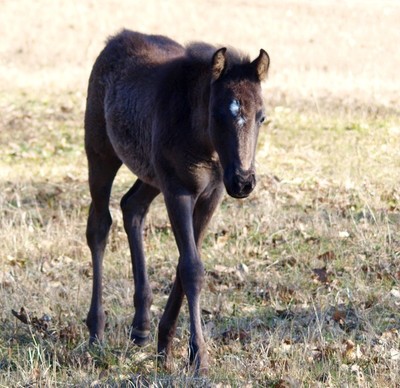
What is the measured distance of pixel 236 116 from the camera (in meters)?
5.50

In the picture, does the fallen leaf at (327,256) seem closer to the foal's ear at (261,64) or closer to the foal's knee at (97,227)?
the foal's knee at (97,227)

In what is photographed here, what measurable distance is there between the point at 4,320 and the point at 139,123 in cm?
180

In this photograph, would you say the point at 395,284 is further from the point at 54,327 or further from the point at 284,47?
the point at 284,47

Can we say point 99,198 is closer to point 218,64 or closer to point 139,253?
point 139,253

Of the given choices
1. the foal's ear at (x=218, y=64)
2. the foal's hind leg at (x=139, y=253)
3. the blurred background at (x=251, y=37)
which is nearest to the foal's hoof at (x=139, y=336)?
the foal's hind leg at (x=139, y=253)

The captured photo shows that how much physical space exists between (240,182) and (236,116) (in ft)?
1.39

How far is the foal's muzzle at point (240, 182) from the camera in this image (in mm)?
5367

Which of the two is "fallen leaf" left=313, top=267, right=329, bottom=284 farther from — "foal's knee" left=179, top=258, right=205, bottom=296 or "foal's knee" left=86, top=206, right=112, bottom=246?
"foal's knee" left=179, top=258, right=205, bottom=296

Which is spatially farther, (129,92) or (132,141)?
(129,92)

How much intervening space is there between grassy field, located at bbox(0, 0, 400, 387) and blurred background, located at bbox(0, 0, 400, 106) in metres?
0.47

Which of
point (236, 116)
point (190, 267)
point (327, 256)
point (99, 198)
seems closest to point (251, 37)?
point (327, 256)

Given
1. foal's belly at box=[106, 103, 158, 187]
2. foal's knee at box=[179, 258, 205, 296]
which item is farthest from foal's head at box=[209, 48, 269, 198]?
foal's belly at box=[106, 103, 158, 187]

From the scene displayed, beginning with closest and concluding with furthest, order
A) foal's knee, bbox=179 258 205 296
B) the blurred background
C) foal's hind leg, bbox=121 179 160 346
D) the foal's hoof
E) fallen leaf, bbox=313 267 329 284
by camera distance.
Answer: foal's knee, bbox=179 258 205 296 → the foal's hoof → foal's hind leg, bbox=121 179 160 346 → fallen leaf, bbox=313 267 329 284 → the blurred background

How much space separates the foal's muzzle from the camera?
5.37 meters
